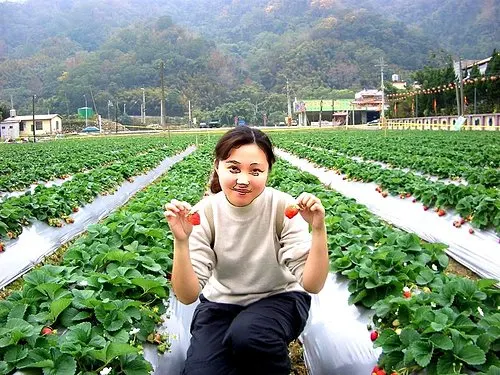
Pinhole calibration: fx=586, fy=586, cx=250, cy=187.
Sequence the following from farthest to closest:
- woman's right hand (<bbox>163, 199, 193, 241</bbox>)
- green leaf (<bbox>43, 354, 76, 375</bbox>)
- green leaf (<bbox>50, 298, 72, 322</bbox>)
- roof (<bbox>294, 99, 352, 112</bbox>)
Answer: roof (<bbox>294, 99, 352, 112</bbox>), green leaf (<bbox>50, 298, 72, 322</bbox>), woman's right hand (<bbox>163, 199, 193, 241</bbox>), green leaf (<bbox>43, 354, 76, 375</bbox>)

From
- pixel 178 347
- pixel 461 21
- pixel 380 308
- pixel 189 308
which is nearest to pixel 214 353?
pixel 178 347

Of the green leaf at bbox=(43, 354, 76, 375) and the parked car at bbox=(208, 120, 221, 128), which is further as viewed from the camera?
the parked car at bbox=(208, 120, 221, 128)

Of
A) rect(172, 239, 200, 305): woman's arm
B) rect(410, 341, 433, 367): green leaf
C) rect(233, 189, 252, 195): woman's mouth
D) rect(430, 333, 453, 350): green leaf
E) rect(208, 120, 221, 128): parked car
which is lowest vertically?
rect(410, 341, 433, 367): green leaf

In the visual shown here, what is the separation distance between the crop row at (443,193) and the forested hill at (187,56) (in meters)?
75.6

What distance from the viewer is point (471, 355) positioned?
264 centimetres

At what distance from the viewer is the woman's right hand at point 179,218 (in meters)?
2.69

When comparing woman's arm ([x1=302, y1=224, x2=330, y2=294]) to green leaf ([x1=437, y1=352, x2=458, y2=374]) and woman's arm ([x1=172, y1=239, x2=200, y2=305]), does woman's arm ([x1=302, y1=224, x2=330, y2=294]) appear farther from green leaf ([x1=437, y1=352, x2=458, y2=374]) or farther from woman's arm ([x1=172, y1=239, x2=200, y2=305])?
green leaf ([x1=437, y1=352, x2=458, y2=374])

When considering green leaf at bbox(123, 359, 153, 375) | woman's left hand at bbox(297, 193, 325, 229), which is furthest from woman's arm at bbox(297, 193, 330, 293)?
green leaf at bbox(123, 359, 153, 375)

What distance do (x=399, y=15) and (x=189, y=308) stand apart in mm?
165151

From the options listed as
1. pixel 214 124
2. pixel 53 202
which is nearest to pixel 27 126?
pixel 214 124

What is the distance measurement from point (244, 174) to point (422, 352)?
120 centimetres

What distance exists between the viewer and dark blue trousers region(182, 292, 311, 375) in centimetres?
292

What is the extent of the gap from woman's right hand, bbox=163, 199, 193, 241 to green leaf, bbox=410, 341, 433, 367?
1.19 meters

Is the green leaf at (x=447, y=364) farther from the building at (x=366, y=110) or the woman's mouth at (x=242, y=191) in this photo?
the building at (x=366, y=110)
